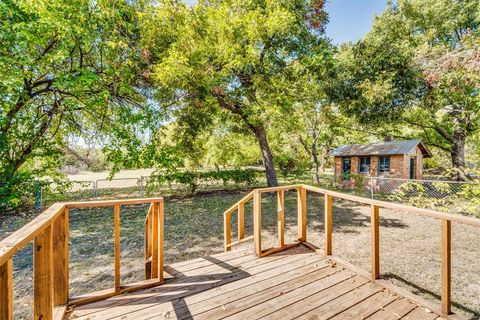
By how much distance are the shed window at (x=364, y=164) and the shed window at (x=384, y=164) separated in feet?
2.35

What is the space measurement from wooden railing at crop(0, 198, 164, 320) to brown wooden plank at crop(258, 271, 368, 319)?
1460 mm

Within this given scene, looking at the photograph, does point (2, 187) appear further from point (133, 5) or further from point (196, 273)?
point (196, 273)

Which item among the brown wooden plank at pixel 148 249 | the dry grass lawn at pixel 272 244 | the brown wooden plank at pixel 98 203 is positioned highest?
the brown wooden plank at pixel 98 203

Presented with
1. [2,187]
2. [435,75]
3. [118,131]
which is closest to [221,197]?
[118,131]

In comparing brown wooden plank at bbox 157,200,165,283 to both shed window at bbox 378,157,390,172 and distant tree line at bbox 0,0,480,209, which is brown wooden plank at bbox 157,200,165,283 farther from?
shed window at bbox 378,157,390,172

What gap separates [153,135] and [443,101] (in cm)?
1146

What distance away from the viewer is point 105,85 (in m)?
7.08

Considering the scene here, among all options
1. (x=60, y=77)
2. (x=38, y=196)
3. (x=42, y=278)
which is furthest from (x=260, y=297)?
(x=38, y=196)

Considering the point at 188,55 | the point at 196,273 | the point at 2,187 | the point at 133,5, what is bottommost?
the point at 196,273

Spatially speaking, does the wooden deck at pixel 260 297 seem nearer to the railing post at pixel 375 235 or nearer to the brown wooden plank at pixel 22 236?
the railing post at pixel 375 235

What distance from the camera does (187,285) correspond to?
286 centimetres

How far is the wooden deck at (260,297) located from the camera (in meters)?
2.31

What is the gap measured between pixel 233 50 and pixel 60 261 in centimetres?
719

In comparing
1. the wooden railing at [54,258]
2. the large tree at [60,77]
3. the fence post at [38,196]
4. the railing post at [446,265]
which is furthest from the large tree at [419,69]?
the fence post at [38,196]
